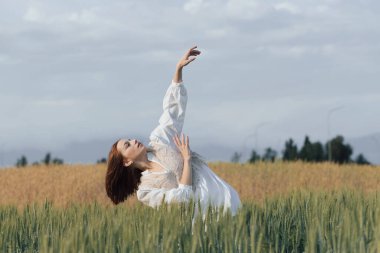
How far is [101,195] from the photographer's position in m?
10.8

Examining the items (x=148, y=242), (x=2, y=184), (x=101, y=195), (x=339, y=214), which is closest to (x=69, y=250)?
(x=148, y=242)

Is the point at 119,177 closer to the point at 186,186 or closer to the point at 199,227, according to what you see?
the point at 186,186

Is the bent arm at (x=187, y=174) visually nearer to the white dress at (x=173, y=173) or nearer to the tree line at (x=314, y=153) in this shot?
the white dress at (x=173, y=173)

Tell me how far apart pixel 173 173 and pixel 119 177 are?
448 millimetres

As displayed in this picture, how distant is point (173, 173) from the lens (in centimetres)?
502

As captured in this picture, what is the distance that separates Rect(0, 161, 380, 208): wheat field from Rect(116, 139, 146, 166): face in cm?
467

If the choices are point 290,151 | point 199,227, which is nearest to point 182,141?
point 199,227

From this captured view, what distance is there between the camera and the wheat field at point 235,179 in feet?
35.0

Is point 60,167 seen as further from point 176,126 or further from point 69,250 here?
point 69,250

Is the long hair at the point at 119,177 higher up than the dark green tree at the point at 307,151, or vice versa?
the dark green tree at the point at 307,151

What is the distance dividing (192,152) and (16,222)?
1.29 metres

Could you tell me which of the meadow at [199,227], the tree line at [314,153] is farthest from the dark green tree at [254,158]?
the meadow at [199,227]

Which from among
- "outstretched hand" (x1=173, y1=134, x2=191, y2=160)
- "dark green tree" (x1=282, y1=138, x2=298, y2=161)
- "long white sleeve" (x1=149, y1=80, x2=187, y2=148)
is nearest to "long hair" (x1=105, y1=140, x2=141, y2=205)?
"long white sleeve" (x1=149, y1=80, x2=187, y2=148)

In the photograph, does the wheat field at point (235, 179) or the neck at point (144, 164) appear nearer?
the neck at point (144, 164)
